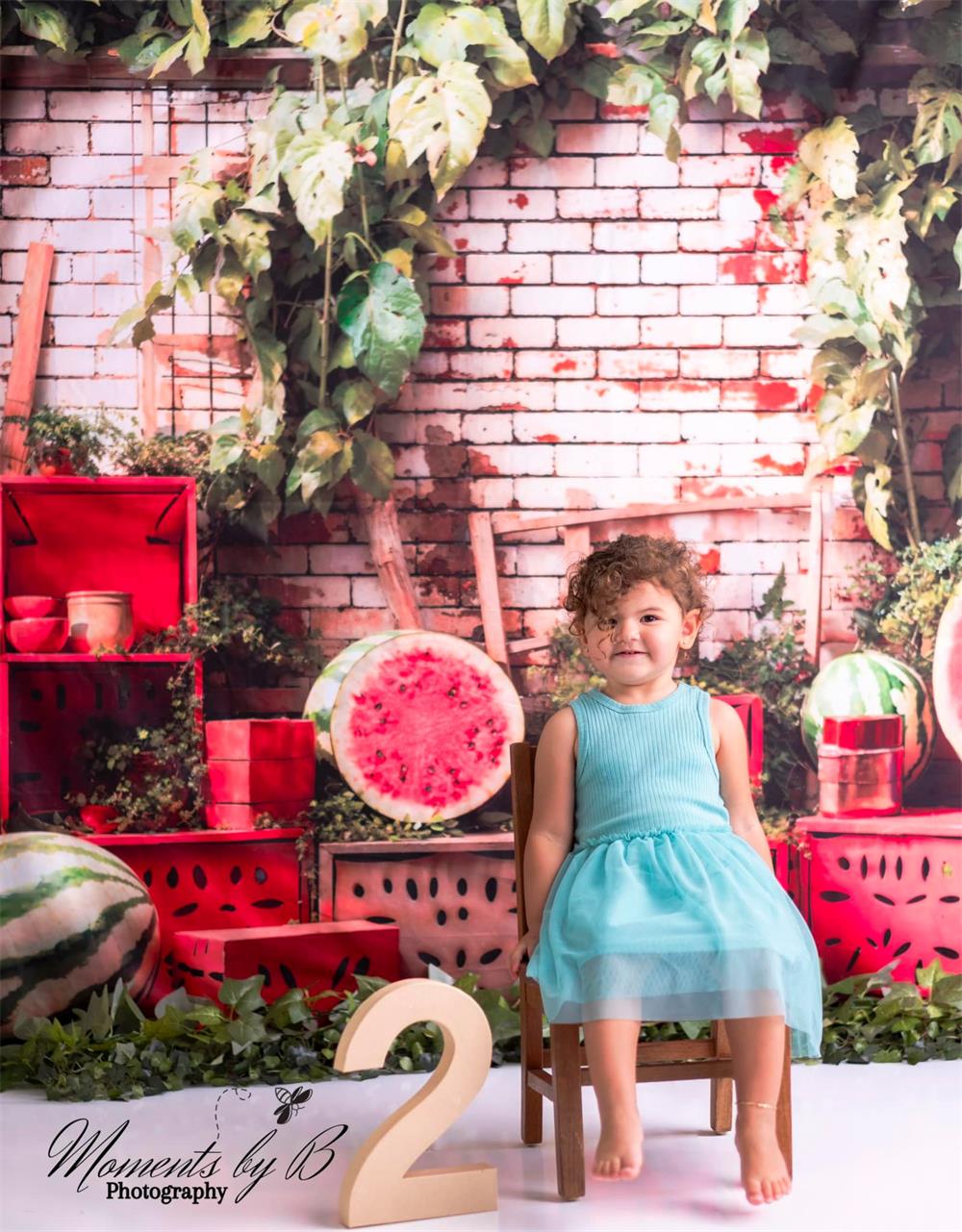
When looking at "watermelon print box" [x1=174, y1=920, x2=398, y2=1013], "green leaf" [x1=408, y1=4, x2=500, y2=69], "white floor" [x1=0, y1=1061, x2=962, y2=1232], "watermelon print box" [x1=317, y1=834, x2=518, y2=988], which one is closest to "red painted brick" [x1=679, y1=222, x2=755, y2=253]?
"green leaf" [x1=408, y1=4, x2=500, y2=69]

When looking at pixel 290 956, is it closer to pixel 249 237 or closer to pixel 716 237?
pixel 249 237

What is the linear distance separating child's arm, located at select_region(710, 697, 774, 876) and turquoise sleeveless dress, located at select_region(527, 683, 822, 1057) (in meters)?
0.03

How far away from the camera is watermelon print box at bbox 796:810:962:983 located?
378 cm

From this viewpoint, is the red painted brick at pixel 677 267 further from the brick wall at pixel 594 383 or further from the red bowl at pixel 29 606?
the red bowl at pixel 29 606

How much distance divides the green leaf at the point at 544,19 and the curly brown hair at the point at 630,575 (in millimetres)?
1780

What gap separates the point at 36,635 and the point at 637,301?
77.1 inches

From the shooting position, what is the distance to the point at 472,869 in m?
3.70

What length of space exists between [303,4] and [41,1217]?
308 cm

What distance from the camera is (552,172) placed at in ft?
12.5

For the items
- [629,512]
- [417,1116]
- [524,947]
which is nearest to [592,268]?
[629,512]

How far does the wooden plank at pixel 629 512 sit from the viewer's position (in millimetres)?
3811

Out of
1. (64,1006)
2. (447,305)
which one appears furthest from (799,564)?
(64,1006)

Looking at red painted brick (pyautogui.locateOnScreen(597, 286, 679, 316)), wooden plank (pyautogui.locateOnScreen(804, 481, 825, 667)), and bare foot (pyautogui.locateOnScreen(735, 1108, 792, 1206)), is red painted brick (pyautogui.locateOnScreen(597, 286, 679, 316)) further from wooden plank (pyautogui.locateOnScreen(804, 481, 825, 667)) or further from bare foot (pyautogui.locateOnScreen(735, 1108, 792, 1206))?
bare foot (pyautogui.locateOnScreen(735, 1108, 792, 1206))

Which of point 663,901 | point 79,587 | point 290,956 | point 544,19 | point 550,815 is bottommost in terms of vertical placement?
point 290,956
